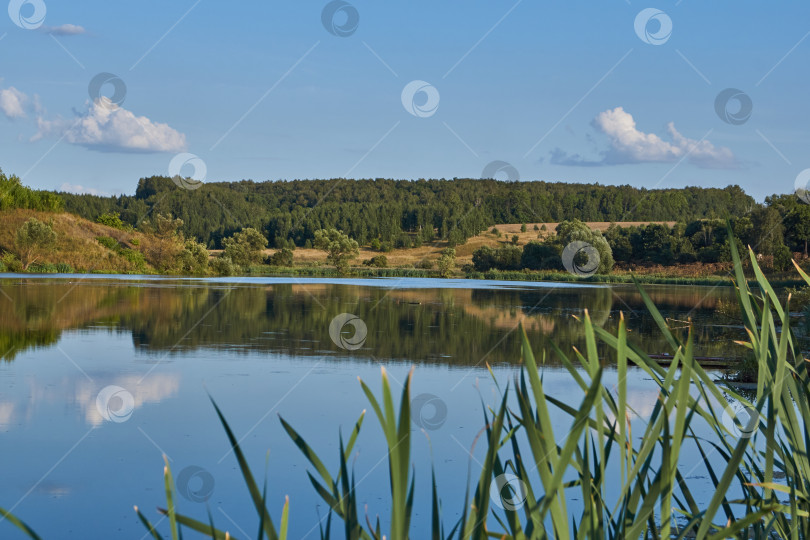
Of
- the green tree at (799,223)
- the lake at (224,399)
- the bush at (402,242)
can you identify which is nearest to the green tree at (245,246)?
the bush at (402,242)

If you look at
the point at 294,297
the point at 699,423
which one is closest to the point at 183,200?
the point at 294,297

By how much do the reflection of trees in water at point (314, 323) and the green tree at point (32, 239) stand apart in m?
19.6

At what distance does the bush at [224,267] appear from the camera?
169 ft

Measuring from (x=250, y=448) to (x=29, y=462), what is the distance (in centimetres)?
163

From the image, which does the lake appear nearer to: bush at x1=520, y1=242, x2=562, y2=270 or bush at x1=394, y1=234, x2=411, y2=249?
bush at x1=520, y1=242, x2=562, y2=270

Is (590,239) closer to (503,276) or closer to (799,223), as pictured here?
(503,276)

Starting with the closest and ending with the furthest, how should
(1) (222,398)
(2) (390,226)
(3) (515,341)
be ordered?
(1) (222,398) → (3) (515,341) → (2) (390,226)

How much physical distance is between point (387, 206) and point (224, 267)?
53208mm

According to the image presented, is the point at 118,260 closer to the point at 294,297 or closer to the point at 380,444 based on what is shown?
the point at 294,297

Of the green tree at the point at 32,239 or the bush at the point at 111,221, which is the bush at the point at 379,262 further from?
the green tree at the point at 32,239

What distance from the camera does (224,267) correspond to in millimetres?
51750

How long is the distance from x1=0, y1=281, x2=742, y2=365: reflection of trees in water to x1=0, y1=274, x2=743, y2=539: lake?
73 mm

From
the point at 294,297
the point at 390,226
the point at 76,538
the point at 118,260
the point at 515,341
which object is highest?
the point at 390,226

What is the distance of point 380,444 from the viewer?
7125 mm
